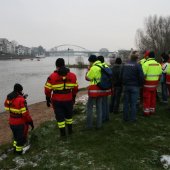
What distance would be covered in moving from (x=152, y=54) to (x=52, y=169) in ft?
15.4

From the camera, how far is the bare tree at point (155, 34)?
5392 cm

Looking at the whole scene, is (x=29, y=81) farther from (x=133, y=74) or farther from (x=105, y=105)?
(x=133, y=74)

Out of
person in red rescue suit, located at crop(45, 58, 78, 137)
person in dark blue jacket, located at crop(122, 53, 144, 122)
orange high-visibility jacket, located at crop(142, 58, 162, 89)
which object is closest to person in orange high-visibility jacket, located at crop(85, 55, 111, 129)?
person in red rescue suit, located at crop(45, 58, 78, 137)

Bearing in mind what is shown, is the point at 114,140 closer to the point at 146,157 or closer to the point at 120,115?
the point at 146,157

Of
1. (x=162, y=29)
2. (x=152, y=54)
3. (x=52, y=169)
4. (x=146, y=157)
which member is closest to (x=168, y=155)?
(x=146, y=157)

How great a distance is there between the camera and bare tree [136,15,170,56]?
177 ft

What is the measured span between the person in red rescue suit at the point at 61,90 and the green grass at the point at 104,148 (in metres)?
0.72

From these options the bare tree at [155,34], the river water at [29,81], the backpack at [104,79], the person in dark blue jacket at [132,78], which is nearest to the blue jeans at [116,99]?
the person in dark blue jacket at [132,78]

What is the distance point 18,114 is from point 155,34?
5258 cm

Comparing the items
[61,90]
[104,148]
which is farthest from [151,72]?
[104,148]

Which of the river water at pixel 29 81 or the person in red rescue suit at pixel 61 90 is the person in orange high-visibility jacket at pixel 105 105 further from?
the river water at pixel 29 81

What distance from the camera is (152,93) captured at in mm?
8883

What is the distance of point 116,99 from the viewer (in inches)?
370

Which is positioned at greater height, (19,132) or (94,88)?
(94,88)
